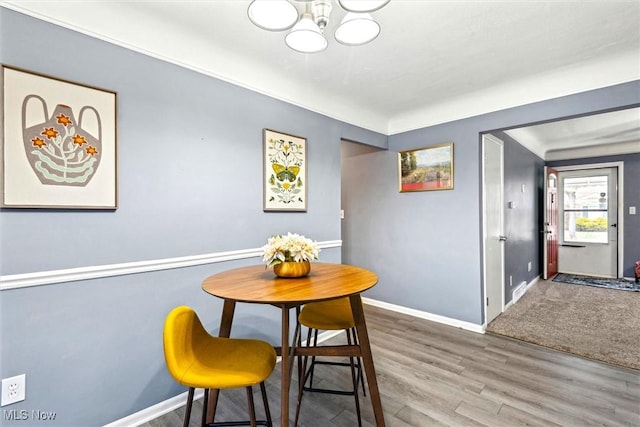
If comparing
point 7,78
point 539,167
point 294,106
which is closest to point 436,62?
point 294,106

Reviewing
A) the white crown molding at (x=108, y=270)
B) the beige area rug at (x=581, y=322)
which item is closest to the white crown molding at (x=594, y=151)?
the beige area rug at (x=581, y=322)

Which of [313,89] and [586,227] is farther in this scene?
[586,227]

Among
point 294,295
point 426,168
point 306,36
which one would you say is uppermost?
point 306,36

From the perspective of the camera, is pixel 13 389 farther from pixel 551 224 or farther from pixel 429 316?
pixel 551 224

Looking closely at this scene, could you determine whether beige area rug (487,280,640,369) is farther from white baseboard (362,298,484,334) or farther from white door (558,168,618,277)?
white door (558,168,618,277)

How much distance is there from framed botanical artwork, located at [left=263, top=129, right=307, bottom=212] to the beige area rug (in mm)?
2459

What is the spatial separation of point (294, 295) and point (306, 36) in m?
1.26

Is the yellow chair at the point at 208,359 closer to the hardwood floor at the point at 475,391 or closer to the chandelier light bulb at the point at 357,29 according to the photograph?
the hardwood floor at the point at 475,391

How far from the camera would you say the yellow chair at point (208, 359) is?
109cm

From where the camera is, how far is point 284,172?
96.3 inches

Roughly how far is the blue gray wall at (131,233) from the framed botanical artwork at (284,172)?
0.27ft

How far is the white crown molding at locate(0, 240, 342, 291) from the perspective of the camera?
4.33ft

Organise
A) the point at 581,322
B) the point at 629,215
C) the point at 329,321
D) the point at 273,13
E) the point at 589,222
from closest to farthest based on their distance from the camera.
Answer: the point at 273,13 < the point at 329,321 < the point at 581,322 < the point at 629,215 < the point at 589,222

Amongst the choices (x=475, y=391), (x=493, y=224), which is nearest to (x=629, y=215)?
(x=493, y=224)
